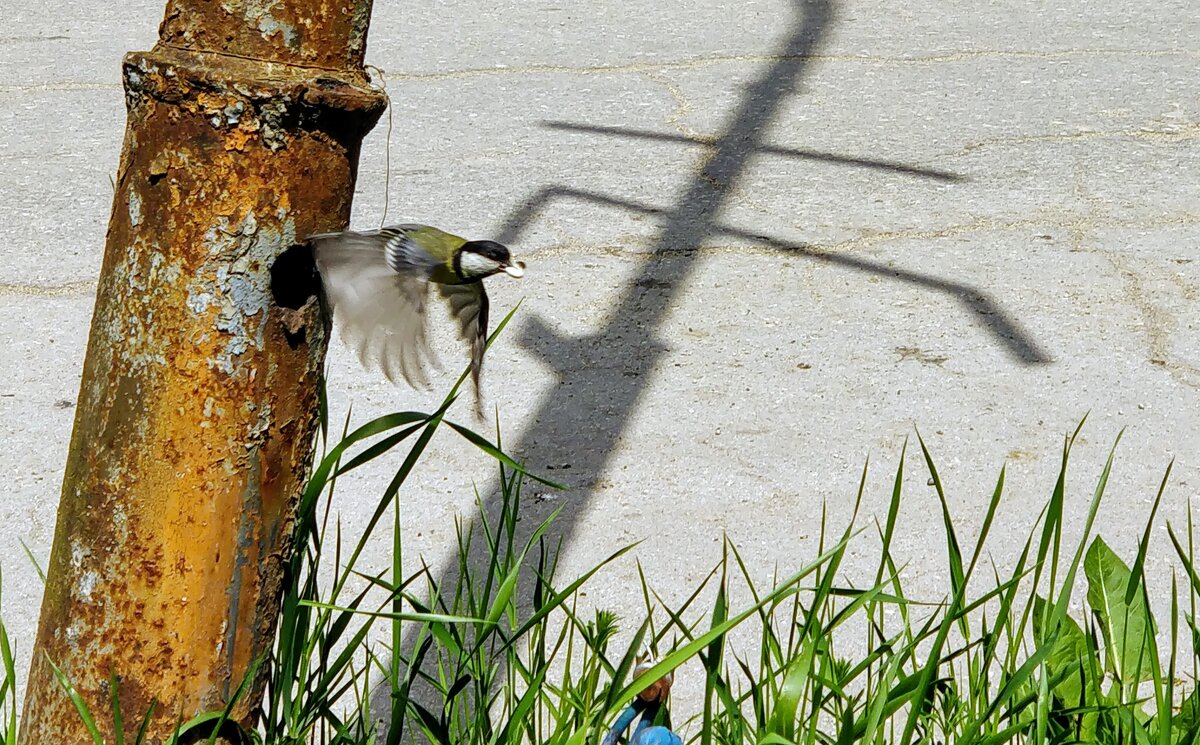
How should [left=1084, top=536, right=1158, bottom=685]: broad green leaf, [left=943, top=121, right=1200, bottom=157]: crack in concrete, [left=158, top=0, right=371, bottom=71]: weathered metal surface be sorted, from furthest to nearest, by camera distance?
[left=943, top=121, right=1200, bottom=157]: crack in concrete → [left=1084, top=536, right=1158, bottom=685]: broad green leaf → [left=158, top=0, right=371, bottom=71]: weathered metal surface

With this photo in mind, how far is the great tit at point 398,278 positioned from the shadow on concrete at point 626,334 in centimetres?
67

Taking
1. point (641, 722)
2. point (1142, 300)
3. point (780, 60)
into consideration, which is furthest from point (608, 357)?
point (780, 60)

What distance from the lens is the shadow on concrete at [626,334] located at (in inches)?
115

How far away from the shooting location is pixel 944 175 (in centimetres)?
457

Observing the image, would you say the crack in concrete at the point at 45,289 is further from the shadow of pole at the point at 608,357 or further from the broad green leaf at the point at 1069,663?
the broad green leaf at the point at 1069,663

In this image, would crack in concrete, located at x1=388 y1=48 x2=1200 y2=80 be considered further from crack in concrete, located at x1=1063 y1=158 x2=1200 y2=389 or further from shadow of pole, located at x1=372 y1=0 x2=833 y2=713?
crack in concrete, located at x1=1063 y1=158 x2=1200 y2=389

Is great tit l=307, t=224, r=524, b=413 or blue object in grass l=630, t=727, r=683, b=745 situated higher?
great tit l=307, t=224, r=524, b=413

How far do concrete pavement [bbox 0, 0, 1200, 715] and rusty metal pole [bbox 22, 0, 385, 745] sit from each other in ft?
3.70

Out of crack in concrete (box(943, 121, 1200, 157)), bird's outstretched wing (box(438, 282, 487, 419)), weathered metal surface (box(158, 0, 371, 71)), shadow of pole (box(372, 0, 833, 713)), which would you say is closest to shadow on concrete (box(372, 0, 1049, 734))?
shadow of pole (box(372, 0, 833, 713))

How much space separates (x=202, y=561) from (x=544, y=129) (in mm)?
3890

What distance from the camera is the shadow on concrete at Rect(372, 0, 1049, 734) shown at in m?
2.91

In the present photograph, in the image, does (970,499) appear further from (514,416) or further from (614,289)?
(614,289)

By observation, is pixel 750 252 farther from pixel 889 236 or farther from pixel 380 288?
pixel 380 288

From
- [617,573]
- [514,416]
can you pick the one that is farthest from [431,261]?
[514,416]
